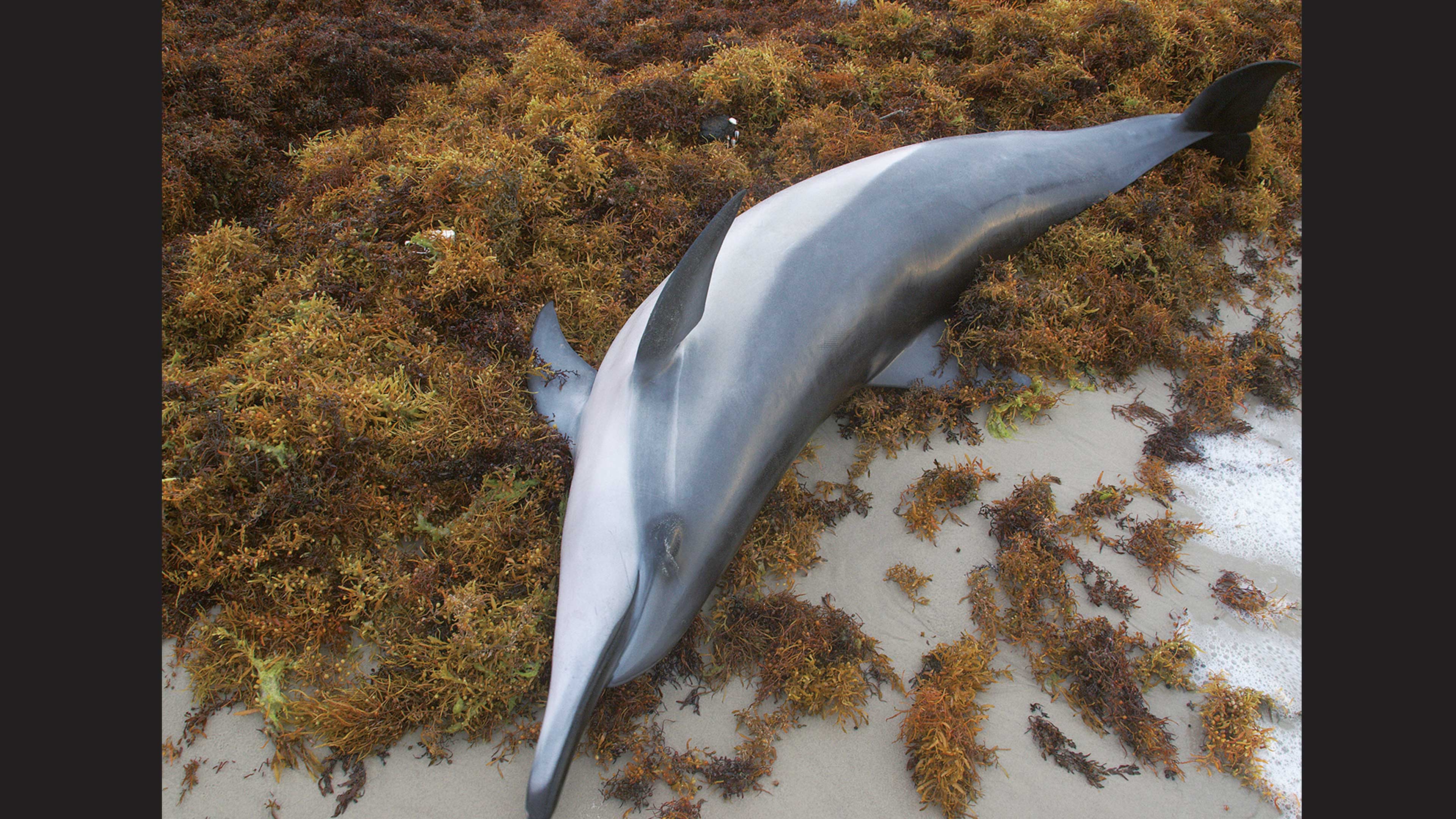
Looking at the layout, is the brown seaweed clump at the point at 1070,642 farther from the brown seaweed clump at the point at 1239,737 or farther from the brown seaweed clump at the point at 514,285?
the brown seaweed clump at the point at 1239,737

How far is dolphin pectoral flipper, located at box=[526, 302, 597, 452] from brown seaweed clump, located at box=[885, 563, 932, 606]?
1498 mm

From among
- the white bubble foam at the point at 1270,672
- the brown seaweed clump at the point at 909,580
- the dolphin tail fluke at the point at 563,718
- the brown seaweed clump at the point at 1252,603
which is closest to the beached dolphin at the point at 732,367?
the dolphin tail fluke at the point at 563,718

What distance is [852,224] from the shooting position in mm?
3164

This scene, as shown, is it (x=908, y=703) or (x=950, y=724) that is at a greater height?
(x=950, y=724)

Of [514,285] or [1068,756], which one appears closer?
[1068,756]

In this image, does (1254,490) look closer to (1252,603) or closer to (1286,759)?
(1252,603)

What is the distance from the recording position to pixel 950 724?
2.61 metres

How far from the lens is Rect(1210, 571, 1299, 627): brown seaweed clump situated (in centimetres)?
313

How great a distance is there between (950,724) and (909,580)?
0.64 m

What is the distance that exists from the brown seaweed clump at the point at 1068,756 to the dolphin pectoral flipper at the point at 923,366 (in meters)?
1.64

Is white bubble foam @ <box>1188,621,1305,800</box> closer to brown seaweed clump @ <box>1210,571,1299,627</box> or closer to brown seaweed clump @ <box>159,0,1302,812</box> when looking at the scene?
brown seaweed clump @ <box>1210,571,1299,627</box>

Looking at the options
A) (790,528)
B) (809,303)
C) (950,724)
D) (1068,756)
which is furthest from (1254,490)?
(809,303)

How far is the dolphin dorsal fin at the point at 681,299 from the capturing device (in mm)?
2531

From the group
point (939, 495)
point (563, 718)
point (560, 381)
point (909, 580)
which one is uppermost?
point (560, 381)
